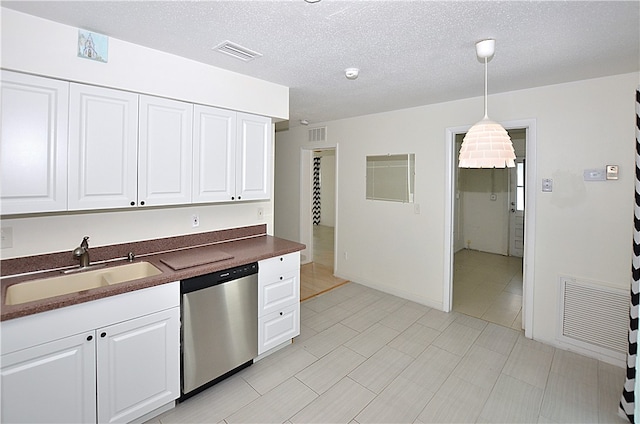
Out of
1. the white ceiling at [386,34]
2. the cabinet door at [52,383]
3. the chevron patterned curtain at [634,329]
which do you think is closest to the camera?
the cabinet door at [52,383]

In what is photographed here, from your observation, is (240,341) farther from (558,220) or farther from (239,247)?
(558,220)

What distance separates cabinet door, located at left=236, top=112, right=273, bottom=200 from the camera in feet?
9.00

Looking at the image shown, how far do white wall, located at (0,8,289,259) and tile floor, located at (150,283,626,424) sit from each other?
1357mm

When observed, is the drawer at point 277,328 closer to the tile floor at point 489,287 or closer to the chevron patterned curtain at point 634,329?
the tile floor at point 489,287

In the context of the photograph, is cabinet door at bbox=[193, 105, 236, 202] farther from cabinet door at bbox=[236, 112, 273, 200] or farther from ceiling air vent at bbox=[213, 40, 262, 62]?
ceiling air vent at bbox=[213, 40, 262, 62]

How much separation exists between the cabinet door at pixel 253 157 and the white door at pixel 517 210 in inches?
210

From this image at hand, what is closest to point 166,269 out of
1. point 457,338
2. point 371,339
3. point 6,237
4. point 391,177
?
point 6,237

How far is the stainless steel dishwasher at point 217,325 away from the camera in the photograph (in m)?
2.14

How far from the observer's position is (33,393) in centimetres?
158

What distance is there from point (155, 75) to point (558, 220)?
3629mm

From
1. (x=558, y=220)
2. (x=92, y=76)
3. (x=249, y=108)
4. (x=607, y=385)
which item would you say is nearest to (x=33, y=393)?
(x=92, y=76)

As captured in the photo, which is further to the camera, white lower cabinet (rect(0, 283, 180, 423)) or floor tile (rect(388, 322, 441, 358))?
floor tile (rect(388, 322, 441, 358))

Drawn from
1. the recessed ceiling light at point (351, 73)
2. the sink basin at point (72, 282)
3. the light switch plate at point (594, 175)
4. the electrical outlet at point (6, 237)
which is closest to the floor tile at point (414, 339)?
the light switch plate at point (594, 175)

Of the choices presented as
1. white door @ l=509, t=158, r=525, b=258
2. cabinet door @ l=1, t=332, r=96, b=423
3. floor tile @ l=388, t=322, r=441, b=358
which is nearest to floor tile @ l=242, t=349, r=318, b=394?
floor tile @ l=388, t=322, r=441, b=358
